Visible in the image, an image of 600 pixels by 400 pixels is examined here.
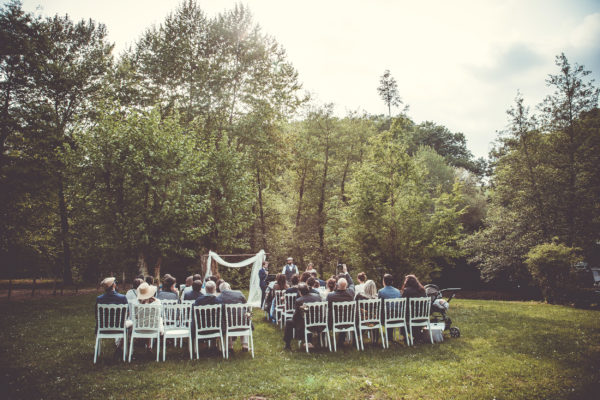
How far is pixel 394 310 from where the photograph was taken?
7.60 m

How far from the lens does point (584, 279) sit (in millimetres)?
13984

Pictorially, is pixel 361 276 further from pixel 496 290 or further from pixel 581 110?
pixel 496 290

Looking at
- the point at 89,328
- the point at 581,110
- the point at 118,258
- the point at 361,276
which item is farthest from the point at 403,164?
the point at 118,258

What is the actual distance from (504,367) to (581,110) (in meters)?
18.2

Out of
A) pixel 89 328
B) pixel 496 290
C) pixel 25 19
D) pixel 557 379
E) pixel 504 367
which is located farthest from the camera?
pixel 496 290

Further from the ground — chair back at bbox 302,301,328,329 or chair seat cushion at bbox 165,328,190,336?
chair back at bbox 302,301,328,329

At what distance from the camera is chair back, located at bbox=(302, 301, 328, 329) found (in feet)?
23.5

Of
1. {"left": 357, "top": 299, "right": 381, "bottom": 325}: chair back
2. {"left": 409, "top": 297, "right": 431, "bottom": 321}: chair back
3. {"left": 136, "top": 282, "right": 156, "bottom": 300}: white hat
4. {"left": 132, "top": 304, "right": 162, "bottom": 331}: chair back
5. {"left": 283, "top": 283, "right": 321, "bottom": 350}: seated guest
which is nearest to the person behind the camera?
{"left": 132, "top": 304, "right": 162, "bottom": 331}: chair back

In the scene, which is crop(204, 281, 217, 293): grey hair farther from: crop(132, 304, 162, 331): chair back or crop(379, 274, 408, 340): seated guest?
crop(379, 274, 408, 340): seated guest

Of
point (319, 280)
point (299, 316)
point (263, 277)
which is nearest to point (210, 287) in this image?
point (299, 316)

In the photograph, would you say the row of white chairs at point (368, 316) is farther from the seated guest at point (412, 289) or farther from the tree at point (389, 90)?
the tree at point (389, 90)

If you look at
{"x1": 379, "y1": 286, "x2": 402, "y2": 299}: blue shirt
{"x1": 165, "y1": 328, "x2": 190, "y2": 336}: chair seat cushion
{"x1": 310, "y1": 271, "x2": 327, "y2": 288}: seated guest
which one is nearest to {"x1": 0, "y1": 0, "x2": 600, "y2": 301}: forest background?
{"x1": 310, "y1": 271, "x2": 327, "y2": 288}: seated guest

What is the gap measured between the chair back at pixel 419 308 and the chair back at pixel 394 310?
0.59ft

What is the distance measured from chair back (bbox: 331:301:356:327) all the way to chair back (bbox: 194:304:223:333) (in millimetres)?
2383
